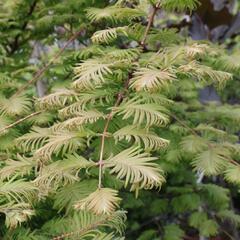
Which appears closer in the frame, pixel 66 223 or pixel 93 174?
pixel 66 223

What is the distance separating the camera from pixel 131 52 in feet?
4.45

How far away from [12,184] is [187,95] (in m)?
1.43

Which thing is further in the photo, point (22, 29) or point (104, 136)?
point (22, 29)

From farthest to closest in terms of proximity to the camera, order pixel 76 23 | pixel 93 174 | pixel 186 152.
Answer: pixel 76 23, pixel 186 152, pixel 93 174

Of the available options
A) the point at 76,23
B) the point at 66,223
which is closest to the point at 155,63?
the point at 66,223

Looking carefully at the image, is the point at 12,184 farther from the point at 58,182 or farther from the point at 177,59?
the point at 177,59

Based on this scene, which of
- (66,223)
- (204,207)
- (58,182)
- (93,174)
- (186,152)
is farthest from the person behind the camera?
(204,207)

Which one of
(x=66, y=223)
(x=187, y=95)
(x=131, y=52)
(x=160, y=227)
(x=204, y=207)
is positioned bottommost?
(x=160, y=227)

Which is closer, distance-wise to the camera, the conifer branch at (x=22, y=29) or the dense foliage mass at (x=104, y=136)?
the dense foliage mass at (x=104, y=136)

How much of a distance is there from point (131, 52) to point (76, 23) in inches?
28.3

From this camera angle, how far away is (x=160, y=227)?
97.4 inches

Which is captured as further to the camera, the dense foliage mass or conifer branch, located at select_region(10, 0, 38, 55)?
conifer branch, located at select_region(10, 0, 38, 55)

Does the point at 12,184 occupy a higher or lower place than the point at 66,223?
higher

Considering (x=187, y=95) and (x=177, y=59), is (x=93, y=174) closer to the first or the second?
(x=177, y=59)
